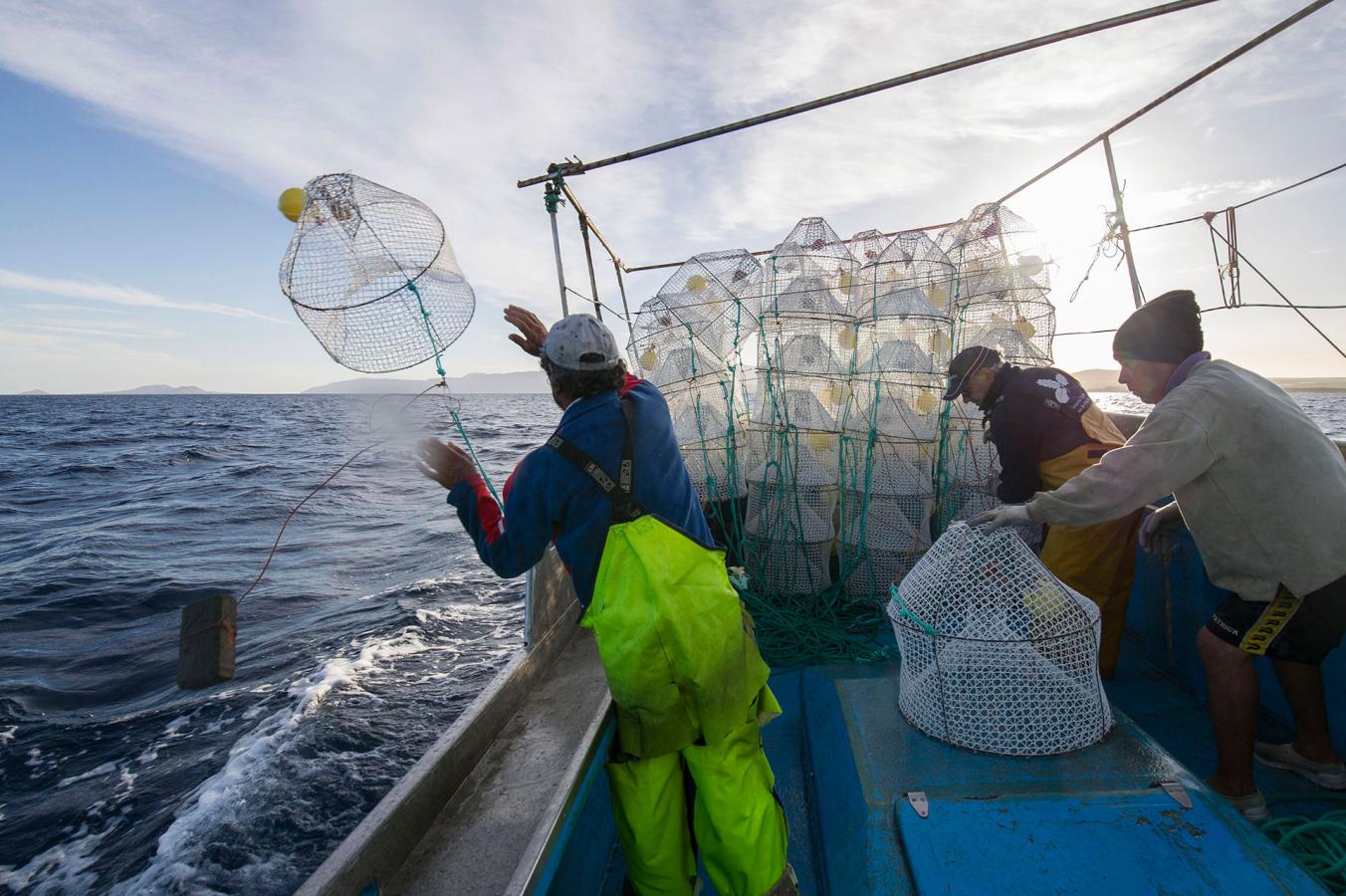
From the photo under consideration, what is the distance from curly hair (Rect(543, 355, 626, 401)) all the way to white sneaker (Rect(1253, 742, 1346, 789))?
10.0ft

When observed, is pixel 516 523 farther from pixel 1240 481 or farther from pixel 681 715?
pixel 1240 481

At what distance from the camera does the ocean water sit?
405 centimetres

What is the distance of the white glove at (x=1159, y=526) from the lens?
287cm

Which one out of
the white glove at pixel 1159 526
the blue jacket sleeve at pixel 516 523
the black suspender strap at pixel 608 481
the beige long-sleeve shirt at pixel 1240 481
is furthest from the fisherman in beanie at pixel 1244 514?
the blue jacket sleeve at pixel 516 523

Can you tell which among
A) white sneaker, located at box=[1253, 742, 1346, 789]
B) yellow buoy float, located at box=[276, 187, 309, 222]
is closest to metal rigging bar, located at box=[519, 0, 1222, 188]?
yellow buoy float, located at box=[276, 187, 309, 222]

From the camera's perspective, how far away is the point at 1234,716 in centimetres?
225

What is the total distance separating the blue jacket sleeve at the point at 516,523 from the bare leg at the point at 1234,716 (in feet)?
8.16

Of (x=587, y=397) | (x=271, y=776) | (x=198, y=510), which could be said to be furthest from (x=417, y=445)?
(x=198, y=510)

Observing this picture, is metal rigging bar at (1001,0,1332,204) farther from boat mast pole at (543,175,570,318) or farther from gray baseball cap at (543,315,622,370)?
gray baseball cap at (543,315,622,370)

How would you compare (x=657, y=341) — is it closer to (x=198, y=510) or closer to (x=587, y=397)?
(x=587, y=397)

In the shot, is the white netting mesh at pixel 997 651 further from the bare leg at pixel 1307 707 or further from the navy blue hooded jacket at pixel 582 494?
the navy blue hooded jacket at pixel 582 494

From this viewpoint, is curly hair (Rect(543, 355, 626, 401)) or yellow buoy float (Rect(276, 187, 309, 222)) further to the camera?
yellow buoy float (Rect(276, 187, 309, 222))

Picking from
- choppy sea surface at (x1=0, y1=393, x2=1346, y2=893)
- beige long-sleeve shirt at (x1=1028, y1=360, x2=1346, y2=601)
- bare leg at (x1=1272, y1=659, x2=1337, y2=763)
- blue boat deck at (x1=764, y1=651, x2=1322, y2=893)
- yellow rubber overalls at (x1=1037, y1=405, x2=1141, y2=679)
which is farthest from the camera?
choppy sea surface at (x1=0, y1=393, x2=1346, y2=893)

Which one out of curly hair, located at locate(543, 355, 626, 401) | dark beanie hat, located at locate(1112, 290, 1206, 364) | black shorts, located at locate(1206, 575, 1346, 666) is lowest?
black shorts, located at locate(1206, 575, 1346, 666)
